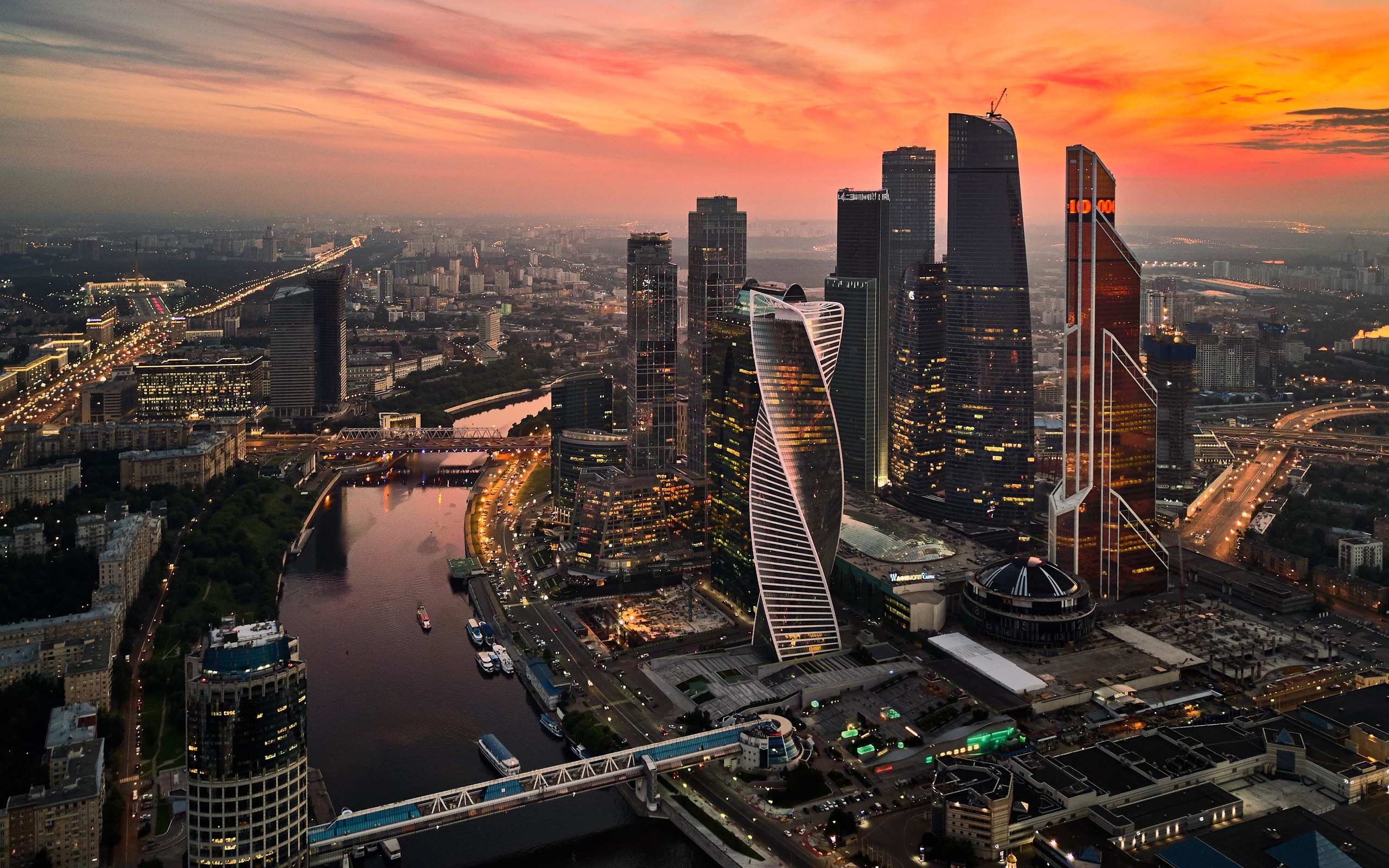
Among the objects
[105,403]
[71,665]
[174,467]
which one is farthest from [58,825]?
[105,403]

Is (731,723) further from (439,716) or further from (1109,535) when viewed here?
(1109,535)

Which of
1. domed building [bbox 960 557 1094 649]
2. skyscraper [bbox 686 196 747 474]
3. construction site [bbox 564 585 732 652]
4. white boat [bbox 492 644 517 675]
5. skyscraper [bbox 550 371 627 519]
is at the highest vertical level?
skyscraper [bbox 686 196 747 474]

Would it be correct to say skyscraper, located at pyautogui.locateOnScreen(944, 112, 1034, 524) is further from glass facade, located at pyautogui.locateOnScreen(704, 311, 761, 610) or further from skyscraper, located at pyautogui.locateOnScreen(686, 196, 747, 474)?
glass facade, located at pyautogui.locateOnScreen(704, 311, 761, 610)

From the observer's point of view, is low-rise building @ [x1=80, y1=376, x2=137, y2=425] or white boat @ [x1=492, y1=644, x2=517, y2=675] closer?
white boat @ [x1=492, y1=644, x2=517, y2=675]

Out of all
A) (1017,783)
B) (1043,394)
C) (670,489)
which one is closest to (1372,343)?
(1043,394)

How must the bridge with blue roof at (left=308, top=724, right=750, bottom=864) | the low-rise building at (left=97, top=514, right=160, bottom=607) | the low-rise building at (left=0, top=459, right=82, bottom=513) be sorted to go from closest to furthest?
the bridge with blue roof at (left=308, top=724, right=750, bottom=864)
the low-rise building at (left=97, top=514, right=160, bottom=607)
the low-rise building at (left=0, top=459, right=82, bottom=513)

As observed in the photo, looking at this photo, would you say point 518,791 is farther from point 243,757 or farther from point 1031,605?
point 1031,605

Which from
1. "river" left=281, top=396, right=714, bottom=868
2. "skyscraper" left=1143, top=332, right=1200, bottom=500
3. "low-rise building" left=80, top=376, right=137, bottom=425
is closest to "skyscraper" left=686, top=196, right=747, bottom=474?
"river" left=281, top=396, right=714, bottom=868
